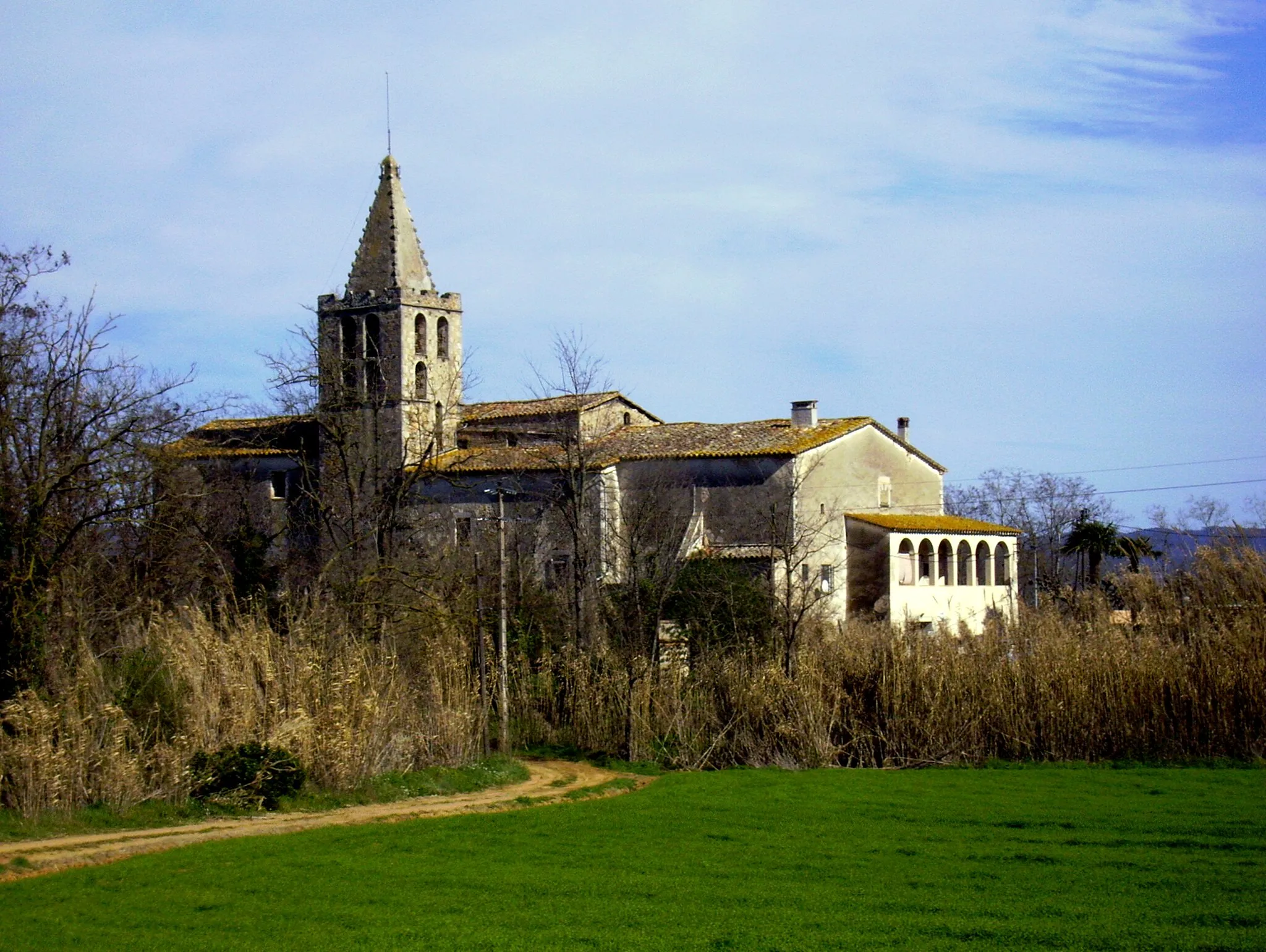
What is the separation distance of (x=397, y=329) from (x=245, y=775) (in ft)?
84.5

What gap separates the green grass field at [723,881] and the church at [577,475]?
1377 centimetres

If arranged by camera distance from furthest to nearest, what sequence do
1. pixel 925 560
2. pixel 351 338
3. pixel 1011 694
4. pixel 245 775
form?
pixel 351 338, pixel 925 560, pixel 1011 694, pixel 245 775

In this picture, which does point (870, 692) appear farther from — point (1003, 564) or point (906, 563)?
point (1003, 564)

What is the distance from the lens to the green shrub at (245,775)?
683 inches

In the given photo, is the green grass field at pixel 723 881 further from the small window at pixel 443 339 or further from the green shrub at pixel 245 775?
the small window at pixel 443 339

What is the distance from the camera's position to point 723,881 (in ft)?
43.2

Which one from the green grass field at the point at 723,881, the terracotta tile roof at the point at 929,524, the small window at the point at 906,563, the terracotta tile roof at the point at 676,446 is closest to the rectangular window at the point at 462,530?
the terracotta tile roof at the point at 676,446

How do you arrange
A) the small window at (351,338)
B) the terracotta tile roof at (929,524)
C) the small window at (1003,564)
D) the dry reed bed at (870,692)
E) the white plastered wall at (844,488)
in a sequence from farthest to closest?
the small window at (1003,564), the small window at (351,338), the terracotta tile roof at (929,524), the white plastered wall at (844,488), the dry reed bed at (870,692)

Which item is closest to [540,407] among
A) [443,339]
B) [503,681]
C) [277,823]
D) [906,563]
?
[443,339]

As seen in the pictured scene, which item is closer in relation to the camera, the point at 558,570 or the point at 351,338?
the point at 558,570

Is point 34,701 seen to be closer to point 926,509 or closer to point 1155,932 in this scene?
point 1155,932

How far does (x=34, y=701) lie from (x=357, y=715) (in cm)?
463

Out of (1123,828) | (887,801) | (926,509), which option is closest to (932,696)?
(887,801)

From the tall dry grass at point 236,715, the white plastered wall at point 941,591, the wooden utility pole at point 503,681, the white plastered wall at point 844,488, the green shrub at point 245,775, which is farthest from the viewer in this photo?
the white plastered wall at point 941,591
